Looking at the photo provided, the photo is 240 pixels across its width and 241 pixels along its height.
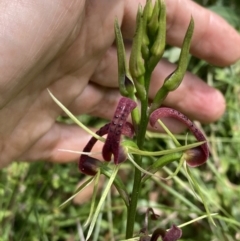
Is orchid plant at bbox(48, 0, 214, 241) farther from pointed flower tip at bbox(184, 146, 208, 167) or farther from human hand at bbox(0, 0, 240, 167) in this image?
human hand at bbox(0, 0, 240, 167)

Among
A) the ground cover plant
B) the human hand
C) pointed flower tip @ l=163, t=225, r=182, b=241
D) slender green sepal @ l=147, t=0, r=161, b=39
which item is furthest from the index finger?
pointed flower tip @ l=163, t=225, r=182, b=241

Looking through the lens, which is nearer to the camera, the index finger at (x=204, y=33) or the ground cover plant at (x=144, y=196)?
the index finger at (x=204, y=33)

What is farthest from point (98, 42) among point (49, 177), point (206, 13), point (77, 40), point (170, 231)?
point (170, 231)

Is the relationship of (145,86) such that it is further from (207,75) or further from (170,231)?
(207,75)

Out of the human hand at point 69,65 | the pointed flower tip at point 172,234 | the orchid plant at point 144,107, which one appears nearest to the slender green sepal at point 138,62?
the orchid plant at point 144,107

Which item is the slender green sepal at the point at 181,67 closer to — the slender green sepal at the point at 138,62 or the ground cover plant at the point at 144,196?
the slender green sepal at the point at 138,62

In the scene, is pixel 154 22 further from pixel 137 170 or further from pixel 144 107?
pixel 137 170
